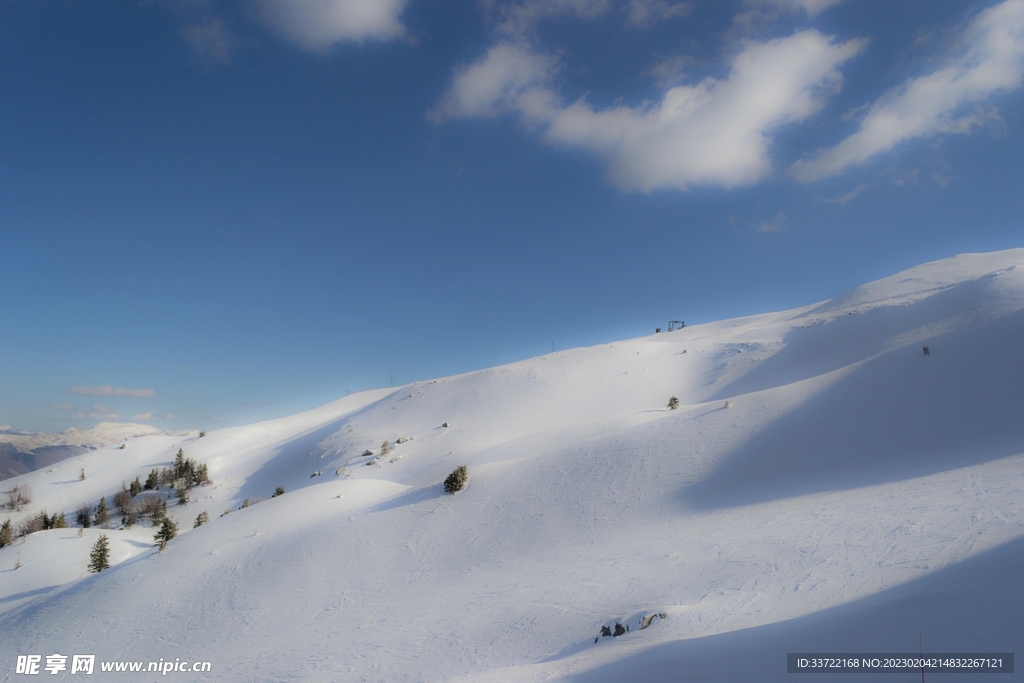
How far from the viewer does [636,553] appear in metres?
13.2

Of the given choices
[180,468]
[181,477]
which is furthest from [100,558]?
[180,468]

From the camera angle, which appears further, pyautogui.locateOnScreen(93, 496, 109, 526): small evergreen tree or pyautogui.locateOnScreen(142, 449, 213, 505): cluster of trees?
pyautogui.locateOnScreen(142, 449, 213, 505): cluster of trees

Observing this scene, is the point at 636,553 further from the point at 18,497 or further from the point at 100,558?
the point at 18,497

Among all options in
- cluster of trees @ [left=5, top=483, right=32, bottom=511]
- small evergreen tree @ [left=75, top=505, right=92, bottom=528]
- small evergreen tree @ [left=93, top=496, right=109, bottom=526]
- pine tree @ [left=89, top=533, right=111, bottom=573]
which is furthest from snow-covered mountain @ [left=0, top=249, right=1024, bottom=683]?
cluster of trees @ [left=5, top=483, right=32, bottom=511]

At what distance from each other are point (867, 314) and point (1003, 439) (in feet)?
91.7

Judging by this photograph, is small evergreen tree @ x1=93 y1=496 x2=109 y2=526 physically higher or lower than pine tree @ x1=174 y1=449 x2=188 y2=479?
lower

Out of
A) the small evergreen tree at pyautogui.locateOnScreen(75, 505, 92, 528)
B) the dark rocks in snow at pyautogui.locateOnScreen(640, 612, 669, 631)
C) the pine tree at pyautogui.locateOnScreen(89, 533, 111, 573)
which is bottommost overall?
the dark rocks in snow at pyautogui.locateOnScreen(640, 612, 669, 631)

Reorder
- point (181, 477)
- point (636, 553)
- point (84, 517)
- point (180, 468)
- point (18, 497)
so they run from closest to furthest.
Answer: point (636, 553)
point (84, 517)
point (18, 497)
point (181, 477)
point (180, 468)

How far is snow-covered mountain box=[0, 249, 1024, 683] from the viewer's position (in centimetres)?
798

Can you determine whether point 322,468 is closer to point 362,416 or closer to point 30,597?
point 362,416

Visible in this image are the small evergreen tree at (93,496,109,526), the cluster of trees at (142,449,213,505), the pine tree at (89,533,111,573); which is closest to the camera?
the pine tree at (89,533,111,573)

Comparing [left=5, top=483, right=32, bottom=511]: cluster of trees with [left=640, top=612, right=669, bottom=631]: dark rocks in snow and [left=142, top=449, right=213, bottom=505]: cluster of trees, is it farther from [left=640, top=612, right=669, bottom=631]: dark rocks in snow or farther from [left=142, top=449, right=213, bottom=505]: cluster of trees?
[left=640, top=612, right=669, bottom=631]: dark rocks in snow

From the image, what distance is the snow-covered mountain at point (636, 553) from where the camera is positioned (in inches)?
314

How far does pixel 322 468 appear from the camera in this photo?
34438 mm
